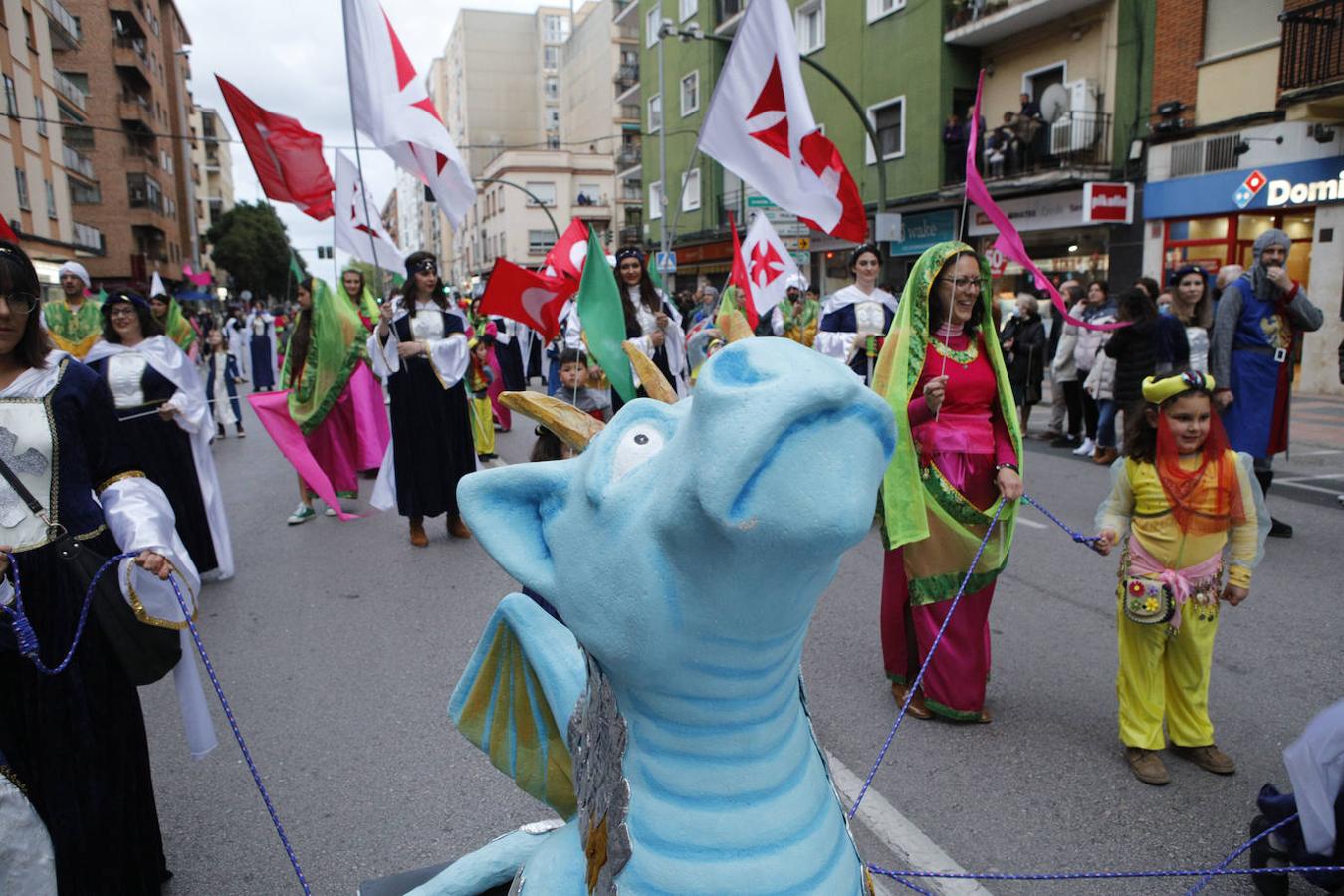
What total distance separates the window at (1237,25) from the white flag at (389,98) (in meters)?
13.3

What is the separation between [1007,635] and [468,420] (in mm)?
3922

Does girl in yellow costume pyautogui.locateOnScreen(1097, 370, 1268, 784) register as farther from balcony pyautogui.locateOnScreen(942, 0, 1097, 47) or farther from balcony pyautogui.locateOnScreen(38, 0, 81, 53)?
balcony pyautogui.locateOnScreen(38, 0, 81, 53)

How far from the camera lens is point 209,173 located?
7650 centimetres

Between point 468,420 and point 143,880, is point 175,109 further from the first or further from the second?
point 143,880

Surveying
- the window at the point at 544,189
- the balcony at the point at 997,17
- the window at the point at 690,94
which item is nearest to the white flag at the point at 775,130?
the balcony at the point at 997,17

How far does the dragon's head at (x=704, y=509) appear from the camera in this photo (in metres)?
0.92

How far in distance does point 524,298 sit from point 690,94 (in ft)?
88.7

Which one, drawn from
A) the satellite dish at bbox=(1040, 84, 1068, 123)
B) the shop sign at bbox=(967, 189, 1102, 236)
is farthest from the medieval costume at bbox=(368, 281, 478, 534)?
the satellite dish at bbox=(1040, 84, 1068, 123)

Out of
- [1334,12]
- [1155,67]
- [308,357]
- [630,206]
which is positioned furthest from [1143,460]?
[630,206]

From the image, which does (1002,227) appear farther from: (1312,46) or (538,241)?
(538,241)

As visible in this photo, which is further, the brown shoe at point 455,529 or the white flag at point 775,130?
the brown shoe at point 455,529

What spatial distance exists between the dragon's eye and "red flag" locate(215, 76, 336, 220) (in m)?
4.57

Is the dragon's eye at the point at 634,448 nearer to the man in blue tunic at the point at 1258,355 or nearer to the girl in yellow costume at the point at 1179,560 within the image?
the girl in yellow costume at the point at 1179,560

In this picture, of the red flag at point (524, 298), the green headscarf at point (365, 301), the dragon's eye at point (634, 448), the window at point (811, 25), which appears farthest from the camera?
the window at point (811, 25)
